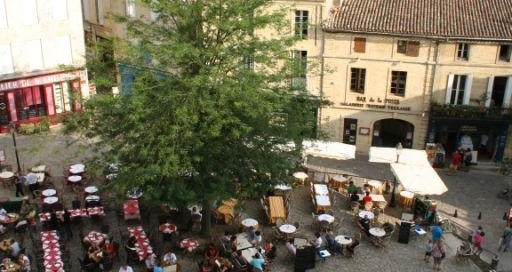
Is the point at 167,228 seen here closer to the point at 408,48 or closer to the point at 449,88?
the point at 408,48

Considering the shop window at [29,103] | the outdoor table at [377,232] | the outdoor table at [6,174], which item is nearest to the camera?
the outdoor table at [377,232]

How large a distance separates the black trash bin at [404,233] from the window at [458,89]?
11476 millimetres

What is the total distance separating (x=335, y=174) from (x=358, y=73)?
22.4 ft

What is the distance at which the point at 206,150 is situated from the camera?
2108 cm

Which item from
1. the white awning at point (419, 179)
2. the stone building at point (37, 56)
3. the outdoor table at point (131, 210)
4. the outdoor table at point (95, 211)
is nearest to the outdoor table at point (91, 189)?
the outdoor table at point (95, 211)

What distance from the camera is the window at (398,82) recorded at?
3394cm

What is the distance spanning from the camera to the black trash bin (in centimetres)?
2484

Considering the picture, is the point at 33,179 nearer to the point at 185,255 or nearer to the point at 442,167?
the point at 185,255

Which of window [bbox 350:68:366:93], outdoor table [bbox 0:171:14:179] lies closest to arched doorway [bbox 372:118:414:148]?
window [bbox 350:68:366:93]

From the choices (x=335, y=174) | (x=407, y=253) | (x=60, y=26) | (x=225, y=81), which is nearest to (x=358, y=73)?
(x=335, y=174)

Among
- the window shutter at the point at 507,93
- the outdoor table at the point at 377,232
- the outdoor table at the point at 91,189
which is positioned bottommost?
the outdoor table at the point at 377,232

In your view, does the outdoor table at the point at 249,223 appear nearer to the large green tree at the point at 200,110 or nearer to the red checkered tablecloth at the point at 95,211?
the large green tree at the point at 200,110

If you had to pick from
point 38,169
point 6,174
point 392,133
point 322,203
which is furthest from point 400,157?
point 6,174

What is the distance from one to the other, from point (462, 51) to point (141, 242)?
20.5 meters
